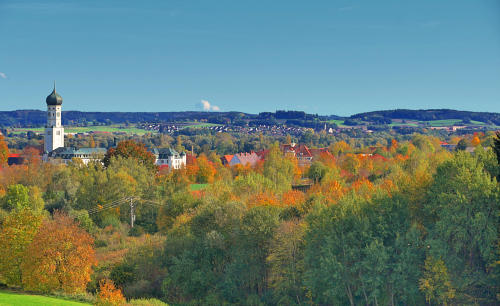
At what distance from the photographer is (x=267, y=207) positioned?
1658 inches

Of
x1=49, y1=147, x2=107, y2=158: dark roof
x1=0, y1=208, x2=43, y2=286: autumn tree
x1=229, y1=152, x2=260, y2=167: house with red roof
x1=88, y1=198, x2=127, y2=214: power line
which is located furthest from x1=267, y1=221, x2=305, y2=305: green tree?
x1=49, y1=147, x2=107, y2=158: dark roof

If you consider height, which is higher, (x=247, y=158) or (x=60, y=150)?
(x=60, y=150)

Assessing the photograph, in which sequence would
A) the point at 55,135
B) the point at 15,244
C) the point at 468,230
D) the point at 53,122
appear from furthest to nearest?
the point at 55,135 → the point at 53,122 → the point at 15,244 → the point at 468,230

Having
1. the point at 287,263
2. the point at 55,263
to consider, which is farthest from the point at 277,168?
the point at 55,263

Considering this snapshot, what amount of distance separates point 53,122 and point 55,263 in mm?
115691

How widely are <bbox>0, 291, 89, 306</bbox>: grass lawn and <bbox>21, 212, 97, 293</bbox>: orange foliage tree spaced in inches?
62.9

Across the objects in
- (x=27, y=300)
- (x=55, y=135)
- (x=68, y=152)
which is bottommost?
(x=27, y=300)

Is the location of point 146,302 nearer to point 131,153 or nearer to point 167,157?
point 131,153

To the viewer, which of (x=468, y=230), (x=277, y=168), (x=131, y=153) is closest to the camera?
(x=468, y=230)

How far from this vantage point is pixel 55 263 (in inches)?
1437

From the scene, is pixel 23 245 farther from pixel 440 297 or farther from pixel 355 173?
pixel 355 173

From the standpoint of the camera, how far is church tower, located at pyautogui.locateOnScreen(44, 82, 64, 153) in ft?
470

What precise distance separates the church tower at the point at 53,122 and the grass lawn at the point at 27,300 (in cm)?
11541

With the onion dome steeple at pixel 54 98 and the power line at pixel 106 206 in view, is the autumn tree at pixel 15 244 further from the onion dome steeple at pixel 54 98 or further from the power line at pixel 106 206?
the onion dome steeple at pixel 54 98
